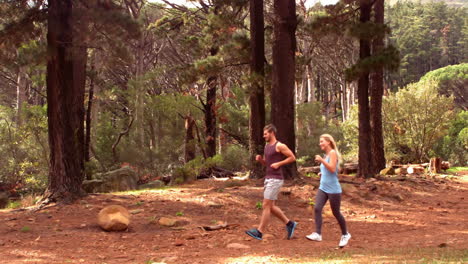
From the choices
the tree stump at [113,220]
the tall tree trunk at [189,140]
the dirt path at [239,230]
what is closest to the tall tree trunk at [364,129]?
the dirt path at [239,230]

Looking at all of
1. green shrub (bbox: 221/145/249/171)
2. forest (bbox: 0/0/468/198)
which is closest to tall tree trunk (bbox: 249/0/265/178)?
forest (bbox: 0/0/468/198)

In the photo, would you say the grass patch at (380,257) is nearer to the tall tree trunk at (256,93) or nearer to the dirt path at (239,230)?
the dirt path at (239,230)

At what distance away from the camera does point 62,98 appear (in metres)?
10.9

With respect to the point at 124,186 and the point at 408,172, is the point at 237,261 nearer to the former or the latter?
the point at 124,186

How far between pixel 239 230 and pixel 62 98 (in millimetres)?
5495

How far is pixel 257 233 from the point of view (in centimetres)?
734

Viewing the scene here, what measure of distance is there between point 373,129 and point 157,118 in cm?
1309

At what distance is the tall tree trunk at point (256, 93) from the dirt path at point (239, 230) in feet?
3.90

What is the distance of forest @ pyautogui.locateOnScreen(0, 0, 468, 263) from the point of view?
8078 mm

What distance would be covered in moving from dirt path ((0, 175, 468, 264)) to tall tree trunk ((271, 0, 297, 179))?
4.66ft

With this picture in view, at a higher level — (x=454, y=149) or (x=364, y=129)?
(x=364, y=129)

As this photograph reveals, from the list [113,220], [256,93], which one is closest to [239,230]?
[113,220]

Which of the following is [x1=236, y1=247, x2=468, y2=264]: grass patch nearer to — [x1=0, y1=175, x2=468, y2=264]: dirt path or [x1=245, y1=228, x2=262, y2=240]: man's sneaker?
[x1=0, y1=175, x2=468, y2=264]: dirt path

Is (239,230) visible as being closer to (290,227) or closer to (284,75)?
(290,227)
